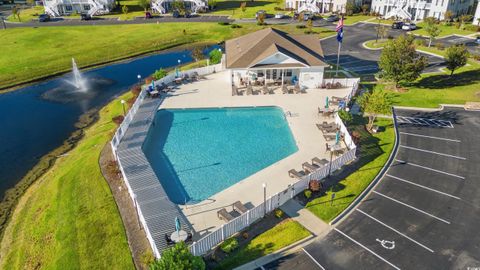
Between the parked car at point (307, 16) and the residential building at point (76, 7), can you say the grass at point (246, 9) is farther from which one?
the residential building at point (76, 7)

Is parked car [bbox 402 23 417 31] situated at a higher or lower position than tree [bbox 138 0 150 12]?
lower

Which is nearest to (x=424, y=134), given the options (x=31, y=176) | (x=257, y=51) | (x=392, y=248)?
(x=392, y=248)

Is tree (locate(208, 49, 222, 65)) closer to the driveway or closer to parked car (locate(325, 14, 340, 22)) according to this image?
the driveway

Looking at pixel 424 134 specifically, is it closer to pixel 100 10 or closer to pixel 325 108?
pixel 325 108

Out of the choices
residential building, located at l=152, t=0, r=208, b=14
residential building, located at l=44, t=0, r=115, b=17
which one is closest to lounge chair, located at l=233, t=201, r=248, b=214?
residential building, located at l=152, t=0, r=208, b=14

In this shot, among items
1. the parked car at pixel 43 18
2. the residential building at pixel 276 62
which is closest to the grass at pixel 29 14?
the parked car at pixel 43 18

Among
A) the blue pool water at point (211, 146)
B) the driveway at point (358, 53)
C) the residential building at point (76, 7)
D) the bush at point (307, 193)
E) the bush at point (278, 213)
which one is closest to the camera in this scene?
the bush at point (278, 213)

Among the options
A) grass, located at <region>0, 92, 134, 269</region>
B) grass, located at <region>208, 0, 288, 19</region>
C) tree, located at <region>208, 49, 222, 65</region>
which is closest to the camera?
grass, located at <region>0, 92, 134, 269</region>
